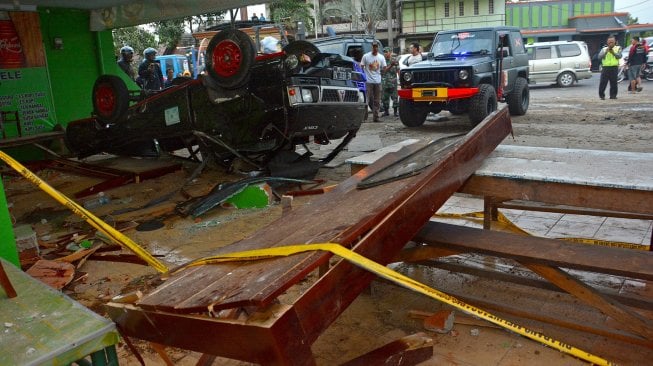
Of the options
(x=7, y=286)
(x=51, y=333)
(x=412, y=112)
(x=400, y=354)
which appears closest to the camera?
(x=51, y=333)

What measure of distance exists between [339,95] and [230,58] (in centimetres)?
148

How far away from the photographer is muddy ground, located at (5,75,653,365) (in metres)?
2.71

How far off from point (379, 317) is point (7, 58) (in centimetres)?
853

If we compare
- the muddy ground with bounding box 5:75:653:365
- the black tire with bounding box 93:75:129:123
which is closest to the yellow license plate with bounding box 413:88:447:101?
the muddy ground with bounding box 5:75:653:365

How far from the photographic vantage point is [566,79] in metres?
19.9

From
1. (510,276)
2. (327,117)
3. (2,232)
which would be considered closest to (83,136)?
(327,117)

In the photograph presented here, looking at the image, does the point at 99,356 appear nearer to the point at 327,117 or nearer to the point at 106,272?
the point at 106,272

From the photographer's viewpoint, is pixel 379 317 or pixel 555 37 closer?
pixel 379 317

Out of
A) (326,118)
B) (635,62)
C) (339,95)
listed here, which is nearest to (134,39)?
(635,62)

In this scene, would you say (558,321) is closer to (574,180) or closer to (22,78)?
(574,180)

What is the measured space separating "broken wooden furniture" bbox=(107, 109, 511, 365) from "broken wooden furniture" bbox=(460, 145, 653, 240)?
43cm

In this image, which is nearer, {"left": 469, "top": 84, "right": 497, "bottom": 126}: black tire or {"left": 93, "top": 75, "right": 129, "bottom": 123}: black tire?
{"left": 93, "top": 75, "right": 129, "bottom": 123}: black tire

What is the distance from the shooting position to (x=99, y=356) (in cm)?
164

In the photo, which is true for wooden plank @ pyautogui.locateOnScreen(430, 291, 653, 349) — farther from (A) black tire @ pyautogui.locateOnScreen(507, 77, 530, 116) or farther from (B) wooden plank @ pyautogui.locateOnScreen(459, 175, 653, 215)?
(A) black tire @ pyautogui.locateOnScreen(507, 77, 530, 116)
